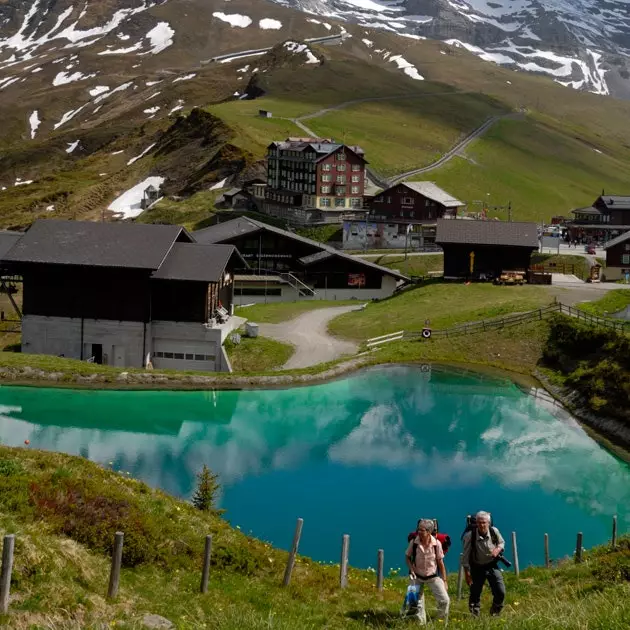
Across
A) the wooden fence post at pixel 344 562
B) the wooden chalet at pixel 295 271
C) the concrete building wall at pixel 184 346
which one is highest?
the wooden fence post at pixel 344 562

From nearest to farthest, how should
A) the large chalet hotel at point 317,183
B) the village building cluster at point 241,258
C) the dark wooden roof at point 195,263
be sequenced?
the dark wooden roof at point 195,263
the village building cluster at point 241,258
the large chalet hotel at point 317,183

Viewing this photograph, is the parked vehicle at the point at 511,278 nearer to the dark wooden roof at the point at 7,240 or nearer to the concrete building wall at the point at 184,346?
the concrete building wall at the point at 184,346

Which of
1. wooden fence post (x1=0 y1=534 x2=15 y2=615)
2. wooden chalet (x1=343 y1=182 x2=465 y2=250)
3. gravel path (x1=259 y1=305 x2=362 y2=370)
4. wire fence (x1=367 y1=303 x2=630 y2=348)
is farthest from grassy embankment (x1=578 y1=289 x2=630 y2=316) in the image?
wooden fence post (x1=0 y1=534 x2=15 y2=615)

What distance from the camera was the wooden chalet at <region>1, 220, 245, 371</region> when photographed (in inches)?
1967

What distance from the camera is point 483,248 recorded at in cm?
6838

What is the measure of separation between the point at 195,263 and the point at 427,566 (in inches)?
1488

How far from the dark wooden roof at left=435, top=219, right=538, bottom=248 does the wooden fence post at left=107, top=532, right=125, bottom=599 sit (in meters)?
55.0

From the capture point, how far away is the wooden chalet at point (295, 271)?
2904 inches

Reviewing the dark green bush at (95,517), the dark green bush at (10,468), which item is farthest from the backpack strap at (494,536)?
the dark green bush at (10,468)

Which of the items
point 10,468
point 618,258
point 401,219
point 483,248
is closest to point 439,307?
point 483,248

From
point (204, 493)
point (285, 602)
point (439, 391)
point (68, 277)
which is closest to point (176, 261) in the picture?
point (68, 277)

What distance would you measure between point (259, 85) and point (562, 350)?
159m

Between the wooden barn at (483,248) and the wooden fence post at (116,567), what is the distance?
5499cm

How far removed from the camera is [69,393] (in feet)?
137
